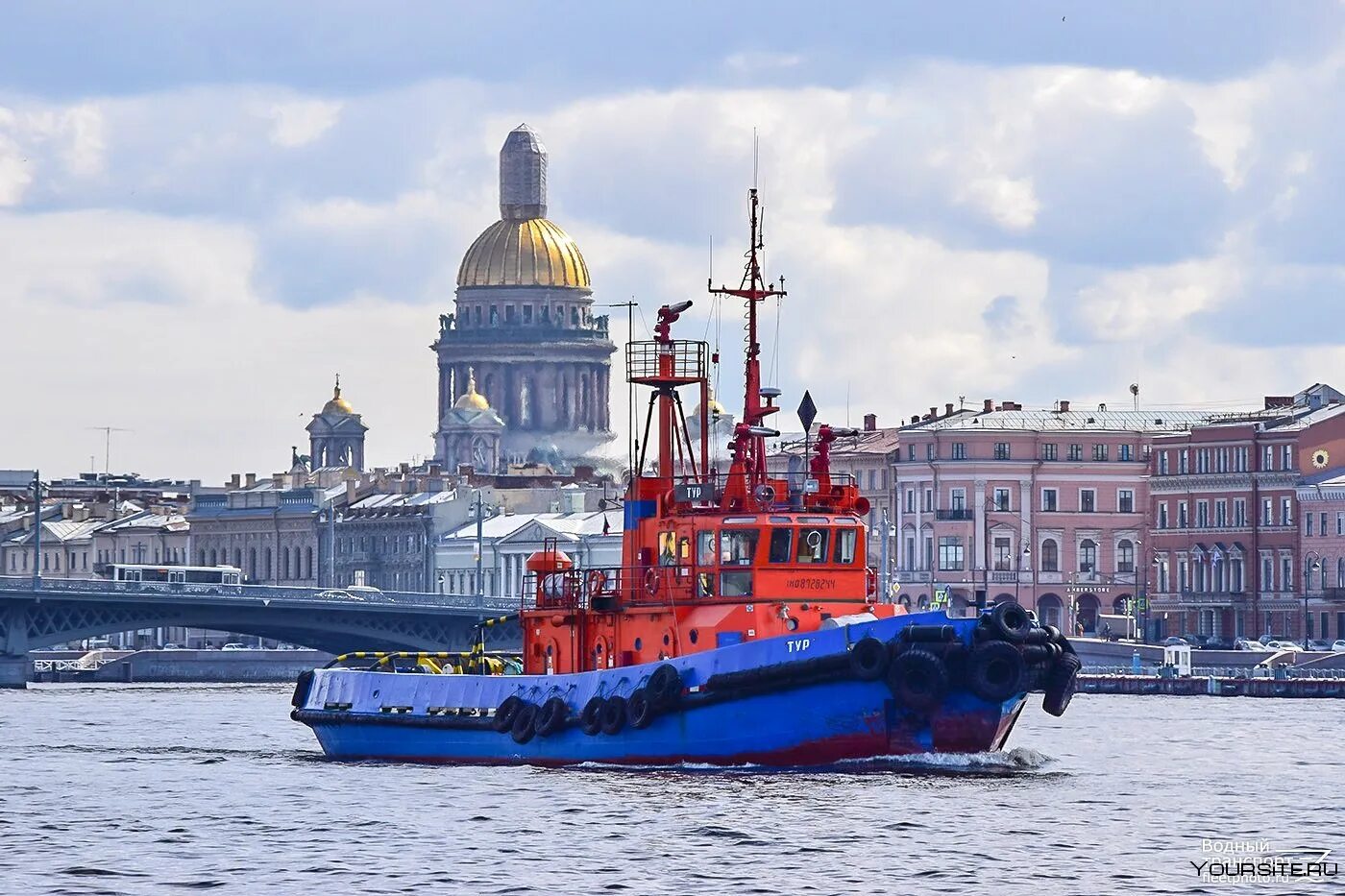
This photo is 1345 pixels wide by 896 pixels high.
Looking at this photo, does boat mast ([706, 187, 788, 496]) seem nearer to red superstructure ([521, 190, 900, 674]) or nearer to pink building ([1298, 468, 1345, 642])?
red superstructure ([521, 190, 900, 674])

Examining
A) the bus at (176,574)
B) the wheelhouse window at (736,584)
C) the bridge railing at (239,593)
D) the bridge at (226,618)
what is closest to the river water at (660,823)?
the wheelhouse window at (736,584)

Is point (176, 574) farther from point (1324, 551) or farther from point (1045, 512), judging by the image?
point (1324, 551)

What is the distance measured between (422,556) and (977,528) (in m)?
43.0

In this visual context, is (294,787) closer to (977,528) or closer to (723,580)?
(723,580)

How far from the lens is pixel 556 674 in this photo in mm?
66000

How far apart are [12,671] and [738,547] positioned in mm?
77719

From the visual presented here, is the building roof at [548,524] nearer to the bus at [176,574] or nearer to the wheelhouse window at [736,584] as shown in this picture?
the bus at [176,574]

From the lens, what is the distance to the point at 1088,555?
16238cm

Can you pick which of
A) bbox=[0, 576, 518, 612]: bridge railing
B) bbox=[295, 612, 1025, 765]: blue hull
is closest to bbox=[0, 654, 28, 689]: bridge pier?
bbox=[0, 576, 518, 612]: bridge railing

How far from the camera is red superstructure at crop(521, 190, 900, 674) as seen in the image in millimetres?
62219

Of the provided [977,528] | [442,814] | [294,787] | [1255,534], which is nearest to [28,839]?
[442,814]

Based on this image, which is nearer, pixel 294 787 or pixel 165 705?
pixel 294 787

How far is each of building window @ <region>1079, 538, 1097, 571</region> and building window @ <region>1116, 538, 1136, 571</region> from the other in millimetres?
1051

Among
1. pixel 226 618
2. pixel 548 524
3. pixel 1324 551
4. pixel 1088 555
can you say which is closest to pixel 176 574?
pixel 548 524
